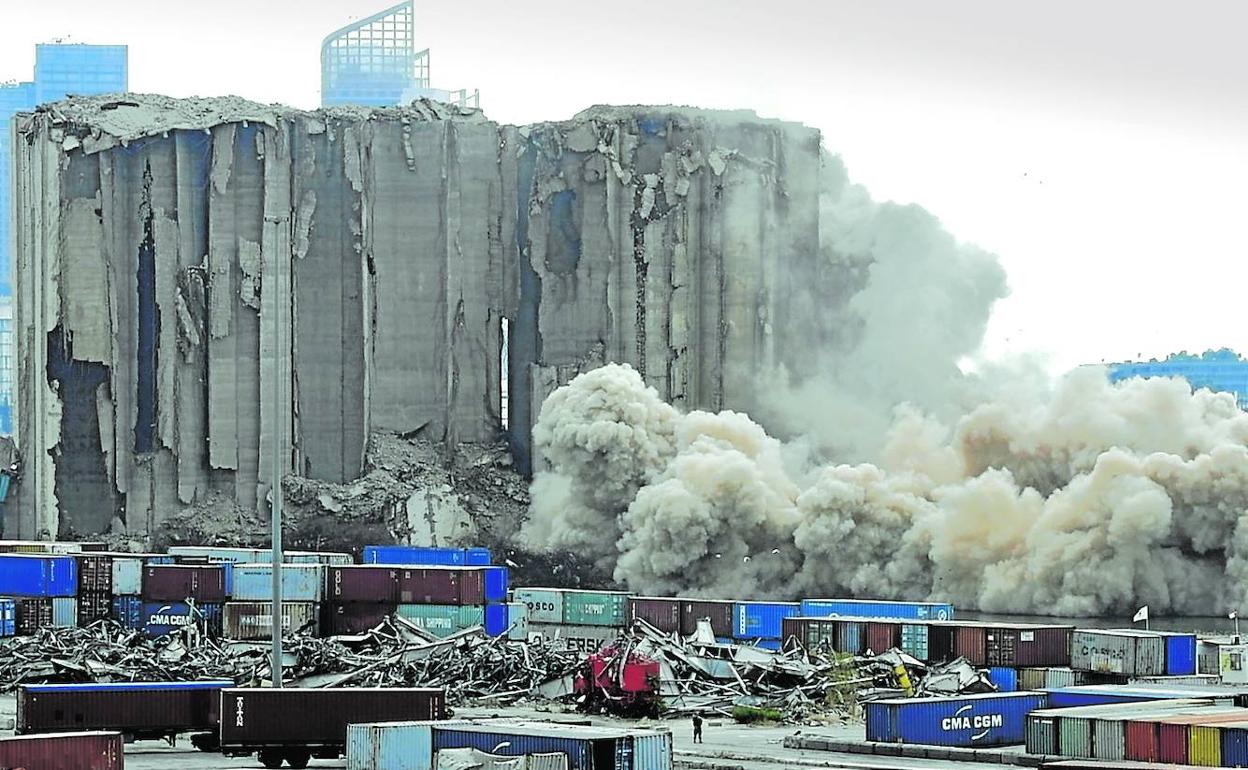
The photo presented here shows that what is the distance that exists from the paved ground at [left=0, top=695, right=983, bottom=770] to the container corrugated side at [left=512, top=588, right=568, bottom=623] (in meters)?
22.7

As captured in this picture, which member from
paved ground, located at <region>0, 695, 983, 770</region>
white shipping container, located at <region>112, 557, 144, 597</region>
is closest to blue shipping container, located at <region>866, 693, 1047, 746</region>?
paved ground, located at <region>0, 695, 983, 770</region>

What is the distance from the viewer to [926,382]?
12500cm

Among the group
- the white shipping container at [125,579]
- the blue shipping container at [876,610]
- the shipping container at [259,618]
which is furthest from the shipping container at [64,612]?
the blue shipping container at [876,610]

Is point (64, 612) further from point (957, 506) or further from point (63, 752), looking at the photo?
point (63, 752)

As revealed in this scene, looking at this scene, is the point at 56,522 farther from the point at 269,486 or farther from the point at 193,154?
the point at 193,154

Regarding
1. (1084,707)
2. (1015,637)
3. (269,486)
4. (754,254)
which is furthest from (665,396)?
(1084,707)

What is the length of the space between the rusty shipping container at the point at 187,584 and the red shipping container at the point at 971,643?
81.4 feet

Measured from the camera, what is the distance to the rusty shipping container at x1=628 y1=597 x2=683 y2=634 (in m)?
77.1

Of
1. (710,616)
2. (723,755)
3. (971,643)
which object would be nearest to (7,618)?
(710,616)

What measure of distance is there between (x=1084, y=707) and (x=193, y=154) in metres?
78.2

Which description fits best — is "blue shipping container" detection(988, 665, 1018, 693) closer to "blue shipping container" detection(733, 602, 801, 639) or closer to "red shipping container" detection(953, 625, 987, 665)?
"red shipping container" detection(953, 625, 987, 665)

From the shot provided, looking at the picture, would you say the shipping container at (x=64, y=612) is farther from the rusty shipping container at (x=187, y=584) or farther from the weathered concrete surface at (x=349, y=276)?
the weathered concrete surface at (x=349, y=276)

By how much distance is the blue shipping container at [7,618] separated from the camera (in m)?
78.4

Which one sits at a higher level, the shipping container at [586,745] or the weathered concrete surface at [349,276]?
the weathered concrete surface at [349,276]
